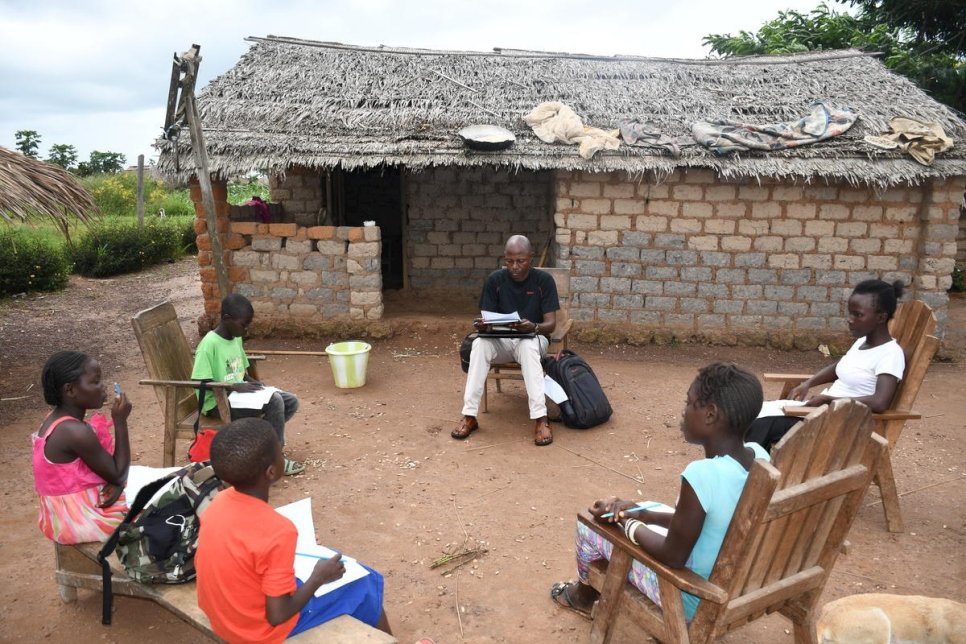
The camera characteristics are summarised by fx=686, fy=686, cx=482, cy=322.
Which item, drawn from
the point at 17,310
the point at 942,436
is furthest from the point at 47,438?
the point at 17,310

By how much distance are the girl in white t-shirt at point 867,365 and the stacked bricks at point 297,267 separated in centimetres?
487

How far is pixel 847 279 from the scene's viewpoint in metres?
7.56

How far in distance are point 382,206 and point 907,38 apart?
10596 mm

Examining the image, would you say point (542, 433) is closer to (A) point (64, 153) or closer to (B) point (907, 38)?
(B) point (907, 38)

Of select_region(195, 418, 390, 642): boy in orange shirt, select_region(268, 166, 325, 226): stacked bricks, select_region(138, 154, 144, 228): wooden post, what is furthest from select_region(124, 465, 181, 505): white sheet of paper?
select_region(138, 154, 144, 228): wooden post

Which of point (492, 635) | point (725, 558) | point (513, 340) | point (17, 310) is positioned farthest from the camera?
point (17, 310)

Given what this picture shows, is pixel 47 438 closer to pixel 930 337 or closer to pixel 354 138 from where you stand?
pixel 930 337

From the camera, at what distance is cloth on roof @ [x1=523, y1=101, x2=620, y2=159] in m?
7.33

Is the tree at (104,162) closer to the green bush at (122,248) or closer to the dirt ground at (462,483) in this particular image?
the green bush at (122,248)

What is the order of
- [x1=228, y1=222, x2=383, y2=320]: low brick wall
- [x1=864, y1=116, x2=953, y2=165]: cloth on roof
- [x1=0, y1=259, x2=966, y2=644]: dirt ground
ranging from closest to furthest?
1. [x1=0, y1=259, x2=966, y2=644]: dirt ground
2. [x1=864, y1=116, x2=953, y2=165]: cloth on roof
3. [x1=228, y1=222, x2=383, y2=320]: low brick wall

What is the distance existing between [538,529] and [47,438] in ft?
8.11

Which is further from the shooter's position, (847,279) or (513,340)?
(847,279)

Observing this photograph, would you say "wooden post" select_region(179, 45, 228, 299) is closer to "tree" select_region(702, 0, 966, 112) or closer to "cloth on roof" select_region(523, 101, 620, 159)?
"cloth on roof" select_region(523, 101, 620, 159)

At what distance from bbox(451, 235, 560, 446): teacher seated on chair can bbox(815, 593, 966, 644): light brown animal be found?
8.63ft
